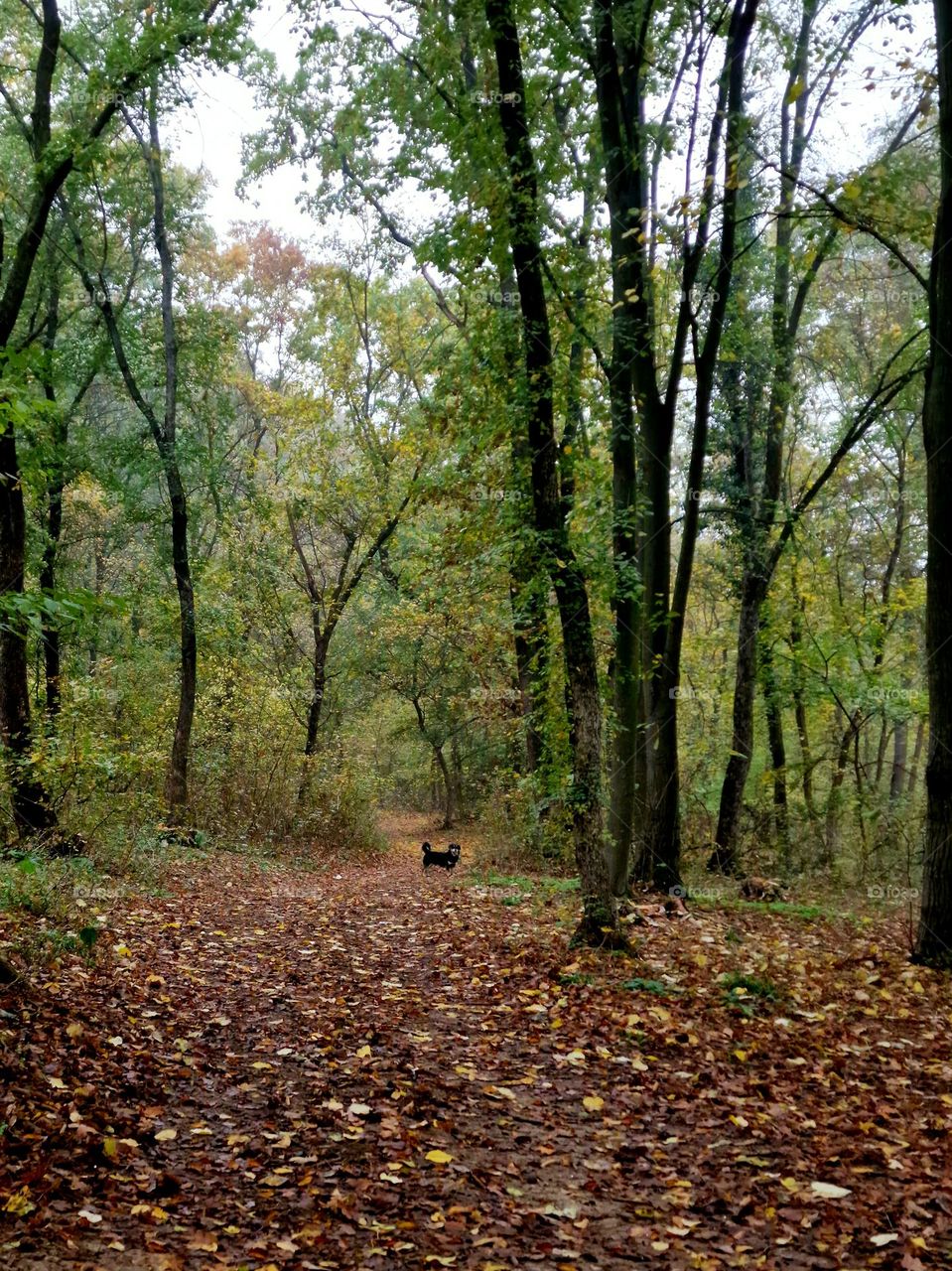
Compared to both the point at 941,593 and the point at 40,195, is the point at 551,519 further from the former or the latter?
the point at 40,195

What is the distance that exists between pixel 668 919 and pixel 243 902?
188 inches

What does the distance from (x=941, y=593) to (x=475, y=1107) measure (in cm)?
523

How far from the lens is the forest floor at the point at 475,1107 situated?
3.18 m

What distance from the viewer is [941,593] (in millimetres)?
6832

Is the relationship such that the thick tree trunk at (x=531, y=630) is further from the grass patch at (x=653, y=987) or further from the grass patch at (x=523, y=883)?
the grass patch at (x=653, y=987)

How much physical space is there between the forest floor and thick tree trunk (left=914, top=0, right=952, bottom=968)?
0.61 m

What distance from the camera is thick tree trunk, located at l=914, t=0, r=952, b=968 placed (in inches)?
263

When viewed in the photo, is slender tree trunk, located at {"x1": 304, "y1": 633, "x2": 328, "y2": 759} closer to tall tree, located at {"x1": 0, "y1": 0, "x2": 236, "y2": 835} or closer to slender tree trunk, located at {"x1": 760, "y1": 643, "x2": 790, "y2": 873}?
tall tree, located at {"x1": 0, "y1": 0, "x2": 236, "y2": 835}

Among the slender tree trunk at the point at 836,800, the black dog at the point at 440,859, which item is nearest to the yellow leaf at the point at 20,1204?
the black dog at the point at 440,859

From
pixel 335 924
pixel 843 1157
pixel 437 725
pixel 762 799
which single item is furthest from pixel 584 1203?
pixel 437 725

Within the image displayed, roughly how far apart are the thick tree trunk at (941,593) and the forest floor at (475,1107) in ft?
2.01

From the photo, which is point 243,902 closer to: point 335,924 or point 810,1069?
point 335,924

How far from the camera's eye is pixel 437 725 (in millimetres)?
24359

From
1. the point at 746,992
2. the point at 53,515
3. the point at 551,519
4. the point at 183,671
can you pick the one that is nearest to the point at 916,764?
the point at 183,671
